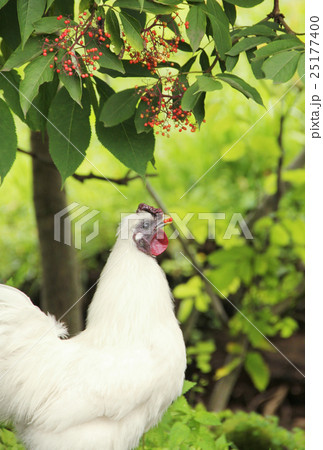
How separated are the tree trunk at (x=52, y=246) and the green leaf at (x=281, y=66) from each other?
2.19 ft

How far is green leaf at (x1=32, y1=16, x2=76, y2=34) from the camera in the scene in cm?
73

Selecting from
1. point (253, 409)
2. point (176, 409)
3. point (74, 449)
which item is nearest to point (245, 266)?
point (176, 409)

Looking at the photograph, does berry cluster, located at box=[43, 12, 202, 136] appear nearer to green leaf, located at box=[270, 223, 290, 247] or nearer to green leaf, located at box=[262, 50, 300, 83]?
green leaf, located at box=[262, 50, 300, 83]

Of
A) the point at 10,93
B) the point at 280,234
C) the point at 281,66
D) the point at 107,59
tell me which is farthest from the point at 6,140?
the point at 280,234

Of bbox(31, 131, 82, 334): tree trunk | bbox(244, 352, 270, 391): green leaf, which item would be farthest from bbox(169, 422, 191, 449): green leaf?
bbox(244, 352, 270, 391): green leaf

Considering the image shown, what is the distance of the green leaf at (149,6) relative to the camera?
29.5 inches

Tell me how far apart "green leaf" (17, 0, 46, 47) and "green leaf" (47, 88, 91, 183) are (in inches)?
5.4

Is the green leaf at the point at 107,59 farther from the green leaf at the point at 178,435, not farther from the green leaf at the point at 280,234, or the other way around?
the green leaf at the point at 280,234

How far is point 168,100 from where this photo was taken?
34.4 inches

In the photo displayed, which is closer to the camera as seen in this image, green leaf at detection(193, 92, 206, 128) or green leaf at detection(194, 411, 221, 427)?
green leaf at detection(193, 92, 206, 128)

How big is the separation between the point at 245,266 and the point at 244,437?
1.54ft

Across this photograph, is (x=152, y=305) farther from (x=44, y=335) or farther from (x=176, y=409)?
(x=176, y=409)

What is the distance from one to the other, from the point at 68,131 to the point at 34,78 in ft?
0.45

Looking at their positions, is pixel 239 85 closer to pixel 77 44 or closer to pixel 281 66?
pixel 281 66
